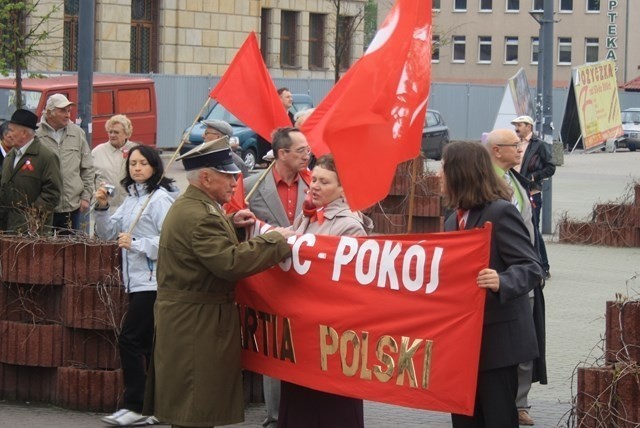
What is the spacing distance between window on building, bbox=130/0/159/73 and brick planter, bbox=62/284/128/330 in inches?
1632

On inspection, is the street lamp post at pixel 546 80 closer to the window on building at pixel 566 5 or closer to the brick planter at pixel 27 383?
the brick planter at pixel 27 383

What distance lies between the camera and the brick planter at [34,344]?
28.6 ft

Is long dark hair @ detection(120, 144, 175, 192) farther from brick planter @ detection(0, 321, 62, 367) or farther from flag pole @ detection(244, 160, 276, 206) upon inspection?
brick planter @ detection(0, 321, 62, 367)

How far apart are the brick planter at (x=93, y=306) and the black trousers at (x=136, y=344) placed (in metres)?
0.35

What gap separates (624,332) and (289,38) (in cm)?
5147

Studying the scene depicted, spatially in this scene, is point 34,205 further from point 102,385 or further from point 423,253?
point 423,253

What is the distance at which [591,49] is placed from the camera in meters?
82.6

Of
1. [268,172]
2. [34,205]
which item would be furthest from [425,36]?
[34,205]

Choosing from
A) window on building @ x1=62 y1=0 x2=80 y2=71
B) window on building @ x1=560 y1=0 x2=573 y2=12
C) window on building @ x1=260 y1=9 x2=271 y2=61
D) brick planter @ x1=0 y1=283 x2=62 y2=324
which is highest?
window on building @ x1=560 y1=0 x2=573 y2=12

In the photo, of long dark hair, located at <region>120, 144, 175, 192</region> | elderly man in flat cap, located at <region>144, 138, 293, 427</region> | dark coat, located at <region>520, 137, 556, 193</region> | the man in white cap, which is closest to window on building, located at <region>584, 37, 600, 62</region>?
dark coat, located at <region>520, 137, 556, 193</region>

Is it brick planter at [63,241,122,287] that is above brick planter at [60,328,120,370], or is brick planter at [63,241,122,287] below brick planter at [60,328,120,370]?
above

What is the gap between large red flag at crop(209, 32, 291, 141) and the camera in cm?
902

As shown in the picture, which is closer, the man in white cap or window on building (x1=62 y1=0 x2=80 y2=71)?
the man in white cap

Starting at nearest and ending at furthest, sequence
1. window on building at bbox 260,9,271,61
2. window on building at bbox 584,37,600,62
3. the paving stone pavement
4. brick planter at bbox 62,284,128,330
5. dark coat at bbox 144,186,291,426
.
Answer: dark coat at bbox 144,186,291,426, the paving stone pavement, brick planter at bbox 62,284,128,330, window on building at bbox 260,9,271,61, window on building at bbox 584,37,600,62
